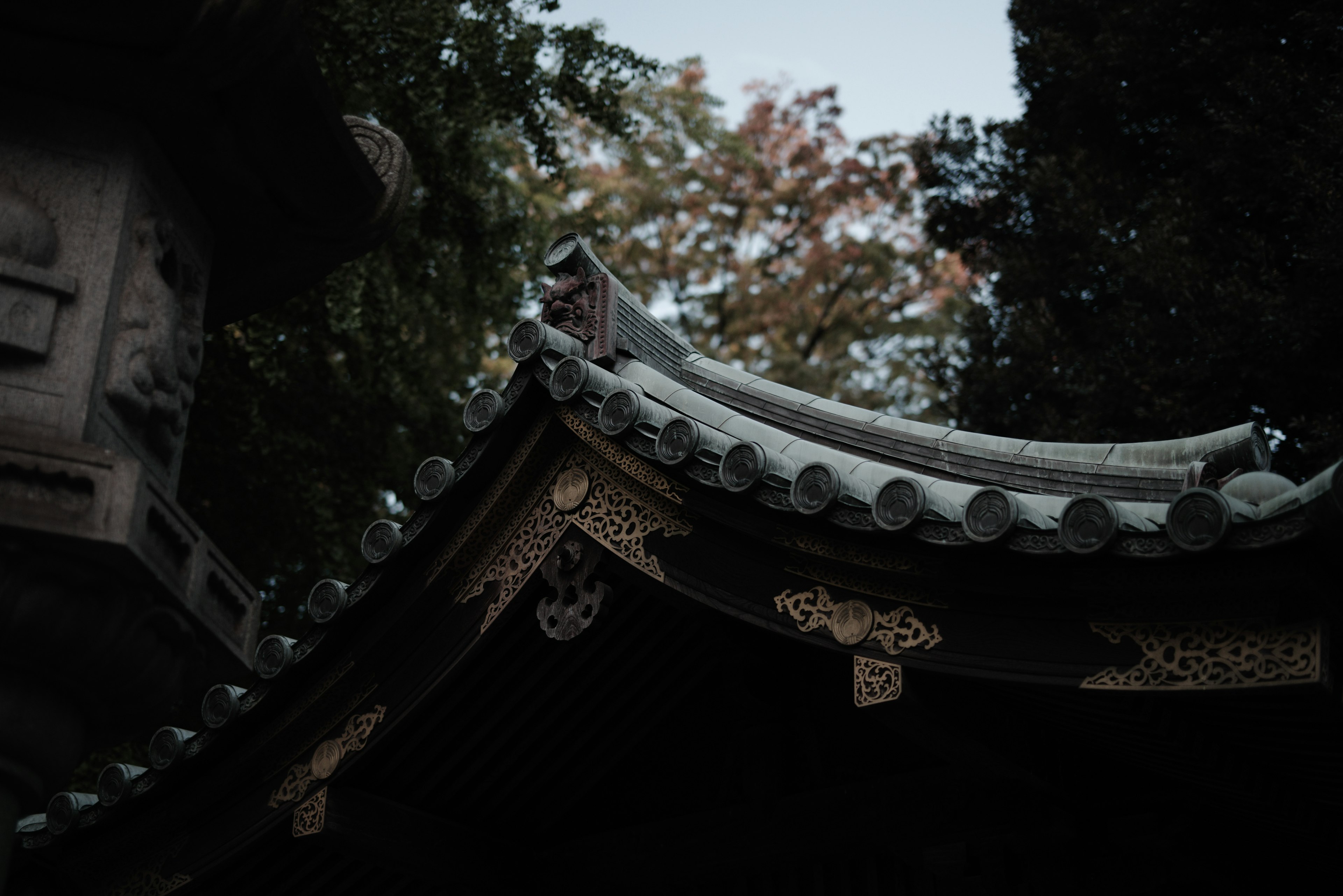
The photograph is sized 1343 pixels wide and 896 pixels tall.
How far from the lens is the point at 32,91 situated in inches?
166

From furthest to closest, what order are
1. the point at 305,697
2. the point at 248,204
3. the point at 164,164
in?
the point at 305,697 → the point at 248,204 → the point at 164,164

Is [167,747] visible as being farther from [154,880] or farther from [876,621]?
→ [876,621]

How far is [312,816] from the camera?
5465mm

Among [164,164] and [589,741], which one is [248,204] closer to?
[164,164]

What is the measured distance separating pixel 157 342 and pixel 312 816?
2.33 meters

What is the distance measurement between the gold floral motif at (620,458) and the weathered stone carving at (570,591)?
1.14ft

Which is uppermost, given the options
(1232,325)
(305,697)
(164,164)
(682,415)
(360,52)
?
(1232,325)

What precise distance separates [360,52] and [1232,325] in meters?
8.24

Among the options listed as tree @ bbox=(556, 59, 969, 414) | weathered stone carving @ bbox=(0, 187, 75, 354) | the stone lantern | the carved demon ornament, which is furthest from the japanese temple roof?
tree @ bbox=(556, 59, 969, 414)

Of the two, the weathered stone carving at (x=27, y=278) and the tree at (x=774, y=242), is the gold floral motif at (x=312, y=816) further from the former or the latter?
the tree at (x=774, y=242)

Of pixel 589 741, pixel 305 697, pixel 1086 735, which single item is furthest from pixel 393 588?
pixel 1086 735

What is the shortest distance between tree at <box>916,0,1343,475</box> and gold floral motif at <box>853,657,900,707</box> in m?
7.23

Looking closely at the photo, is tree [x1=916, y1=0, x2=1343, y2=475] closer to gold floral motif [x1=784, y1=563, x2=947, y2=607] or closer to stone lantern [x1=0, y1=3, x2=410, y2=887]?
gold floral motif [x1=784, y1=563, x2=947, y2=607]

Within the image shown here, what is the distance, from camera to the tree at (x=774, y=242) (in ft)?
70.1
